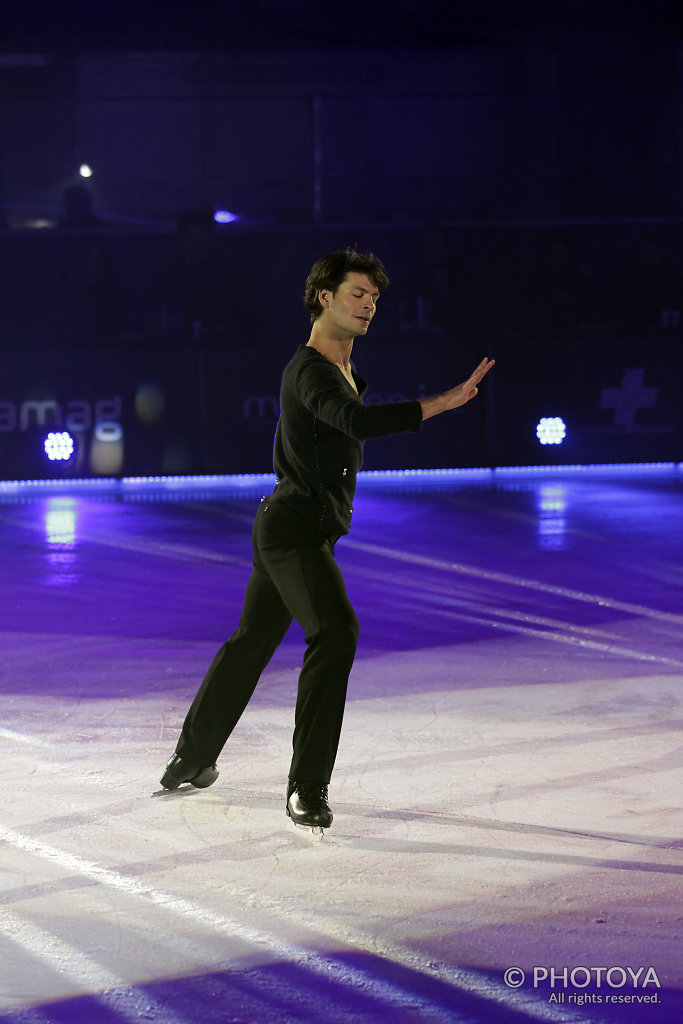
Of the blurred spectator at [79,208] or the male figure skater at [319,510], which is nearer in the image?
the male figure skater at [319,510]

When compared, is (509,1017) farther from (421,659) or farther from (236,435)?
(236,435)

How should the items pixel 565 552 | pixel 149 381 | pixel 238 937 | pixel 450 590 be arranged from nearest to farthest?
pixel 238 937
pixel 450 590
pixel 565 552
pixel 149 381

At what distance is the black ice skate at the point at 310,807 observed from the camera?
4.26 metres

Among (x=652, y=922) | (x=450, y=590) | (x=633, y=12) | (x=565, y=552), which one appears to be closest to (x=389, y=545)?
(x=565, y=552)

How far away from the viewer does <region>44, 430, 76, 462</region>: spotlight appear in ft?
57.1

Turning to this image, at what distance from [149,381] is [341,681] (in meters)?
13.5

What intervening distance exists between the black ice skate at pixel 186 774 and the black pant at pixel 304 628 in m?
0.03

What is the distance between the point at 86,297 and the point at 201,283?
1475 mm

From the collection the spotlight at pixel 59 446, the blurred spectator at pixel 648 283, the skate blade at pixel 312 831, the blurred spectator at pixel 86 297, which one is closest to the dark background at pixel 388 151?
the blurred spectator at pixel 648 283

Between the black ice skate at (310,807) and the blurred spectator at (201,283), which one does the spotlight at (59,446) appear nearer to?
the blurred spectator at (201,283)

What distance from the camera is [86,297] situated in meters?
18.2

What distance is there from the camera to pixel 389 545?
446 inches

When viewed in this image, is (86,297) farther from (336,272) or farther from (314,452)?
(314,452)

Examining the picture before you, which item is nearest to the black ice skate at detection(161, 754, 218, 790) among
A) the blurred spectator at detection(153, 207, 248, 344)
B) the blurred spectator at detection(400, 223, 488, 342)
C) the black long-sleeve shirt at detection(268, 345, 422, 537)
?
the black long-sleeve shirt at detection(268, 345, 422, 537)
